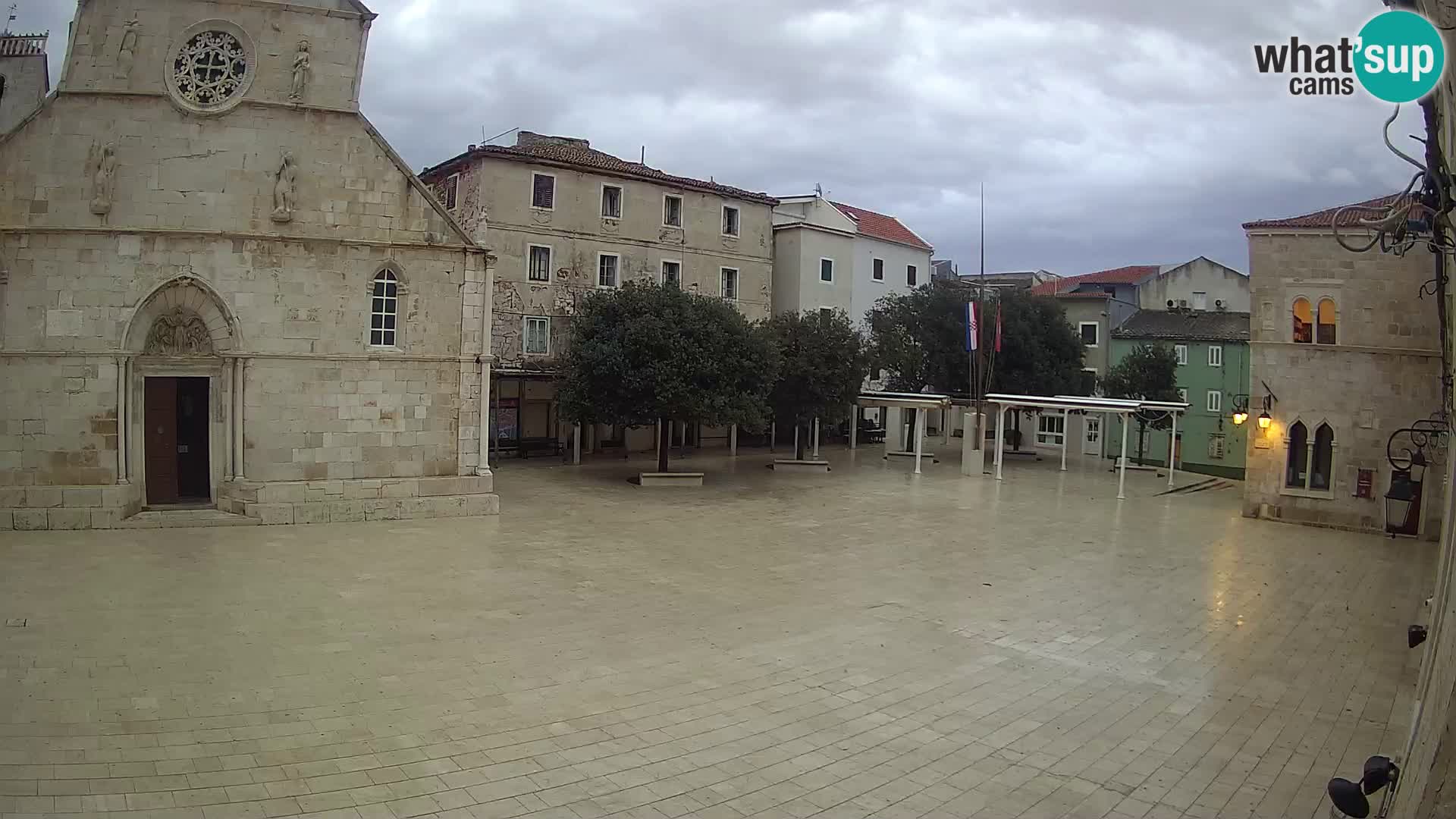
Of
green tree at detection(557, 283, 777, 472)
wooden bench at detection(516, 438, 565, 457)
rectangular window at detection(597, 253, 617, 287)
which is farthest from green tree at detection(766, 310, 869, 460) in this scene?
wooden bench at detection(516, 438, 565, 457)

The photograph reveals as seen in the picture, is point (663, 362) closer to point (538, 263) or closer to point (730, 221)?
point (538, 263)

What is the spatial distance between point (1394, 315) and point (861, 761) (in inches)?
813

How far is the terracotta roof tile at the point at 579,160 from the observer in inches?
1220

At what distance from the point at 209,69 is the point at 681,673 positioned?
16.7 m

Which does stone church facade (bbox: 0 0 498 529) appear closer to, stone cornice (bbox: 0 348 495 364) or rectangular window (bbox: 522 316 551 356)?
stone cornice (bbox: 0 348 495 364)

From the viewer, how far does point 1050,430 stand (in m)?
45.4

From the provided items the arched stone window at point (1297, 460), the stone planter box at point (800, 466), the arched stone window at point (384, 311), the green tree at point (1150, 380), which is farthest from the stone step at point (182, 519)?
the green tree at point (1150, 380)

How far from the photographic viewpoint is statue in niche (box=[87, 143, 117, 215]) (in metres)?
17.4

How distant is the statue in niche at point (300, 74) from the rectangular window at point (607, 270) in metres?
15.2

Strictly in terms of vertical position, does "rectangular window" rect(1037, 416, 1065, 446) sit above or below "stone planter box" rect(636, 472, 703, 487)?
above

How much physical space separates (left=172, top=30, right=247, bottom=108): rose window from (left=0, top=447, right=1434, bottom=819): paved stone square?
897cm

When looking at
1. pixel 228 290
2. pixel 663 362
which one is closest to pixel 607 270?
pixel 663 362

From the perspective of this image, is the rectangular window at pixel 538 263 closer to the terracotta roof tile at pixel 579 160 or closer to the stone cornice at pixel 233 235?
the terracotta roof tile at pixel 579 160

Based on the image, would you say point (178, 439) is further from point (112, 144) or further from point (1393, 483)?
point (1393, 483)
